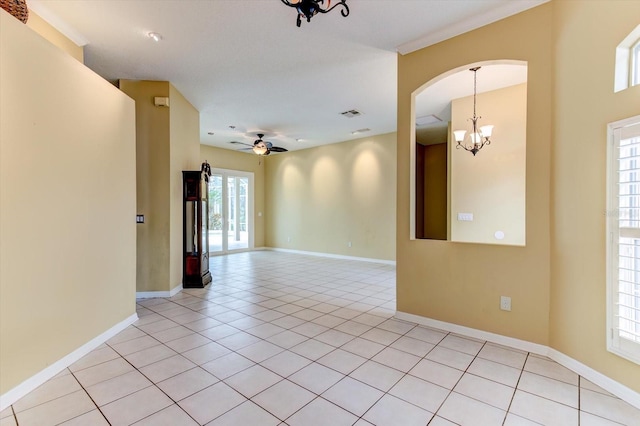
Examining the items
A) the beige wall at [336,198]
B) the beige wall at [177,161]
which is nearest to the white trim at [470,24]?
the beige wall at [177,161]

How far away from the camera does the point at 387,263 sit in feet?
24.0

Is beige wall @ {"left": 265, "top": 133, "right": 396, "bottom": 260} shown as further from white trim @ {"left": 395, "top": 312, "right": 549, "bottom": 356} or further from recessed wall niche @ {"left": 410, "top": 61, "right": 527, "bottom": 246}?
white trim @ {"left": 395, "top": 312, "right": 549, "bottom": 356}

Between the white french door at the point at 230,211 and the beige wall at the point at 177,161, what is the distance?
11.4ft

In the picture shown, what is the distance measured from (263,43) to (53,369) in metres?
3.63

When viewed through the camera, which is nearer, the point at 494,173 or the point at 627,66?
the point at 627,66

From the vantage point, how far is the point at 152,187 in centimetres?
448

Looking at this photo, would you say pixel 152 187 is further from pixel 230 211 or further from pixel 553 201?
pixel 553 201

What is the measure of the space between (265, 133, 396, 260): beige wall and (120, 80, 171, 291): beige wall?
185 inches

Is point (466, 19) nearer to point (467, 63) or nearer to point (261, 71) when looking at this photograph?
point (467, 63)

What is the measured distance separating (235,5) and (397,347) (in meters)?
3.55

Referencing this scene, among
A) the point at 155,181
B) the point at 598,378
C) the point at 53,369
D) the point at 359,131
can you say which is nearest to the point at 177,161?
the point at 155,181

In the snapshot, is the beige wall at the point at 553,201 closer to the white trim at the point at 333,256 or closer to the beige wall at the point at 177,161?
the beige wall at the point at 177,161

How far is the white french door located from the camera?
8688 millimetres

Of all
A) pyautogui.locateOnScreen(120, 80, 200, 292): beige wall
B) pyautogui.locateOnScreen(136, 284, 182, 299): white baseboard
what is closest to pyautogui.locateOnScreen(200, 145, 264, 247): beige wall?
pyautogui.locateOnScreen(120, 80, 200, 292): beige wall
